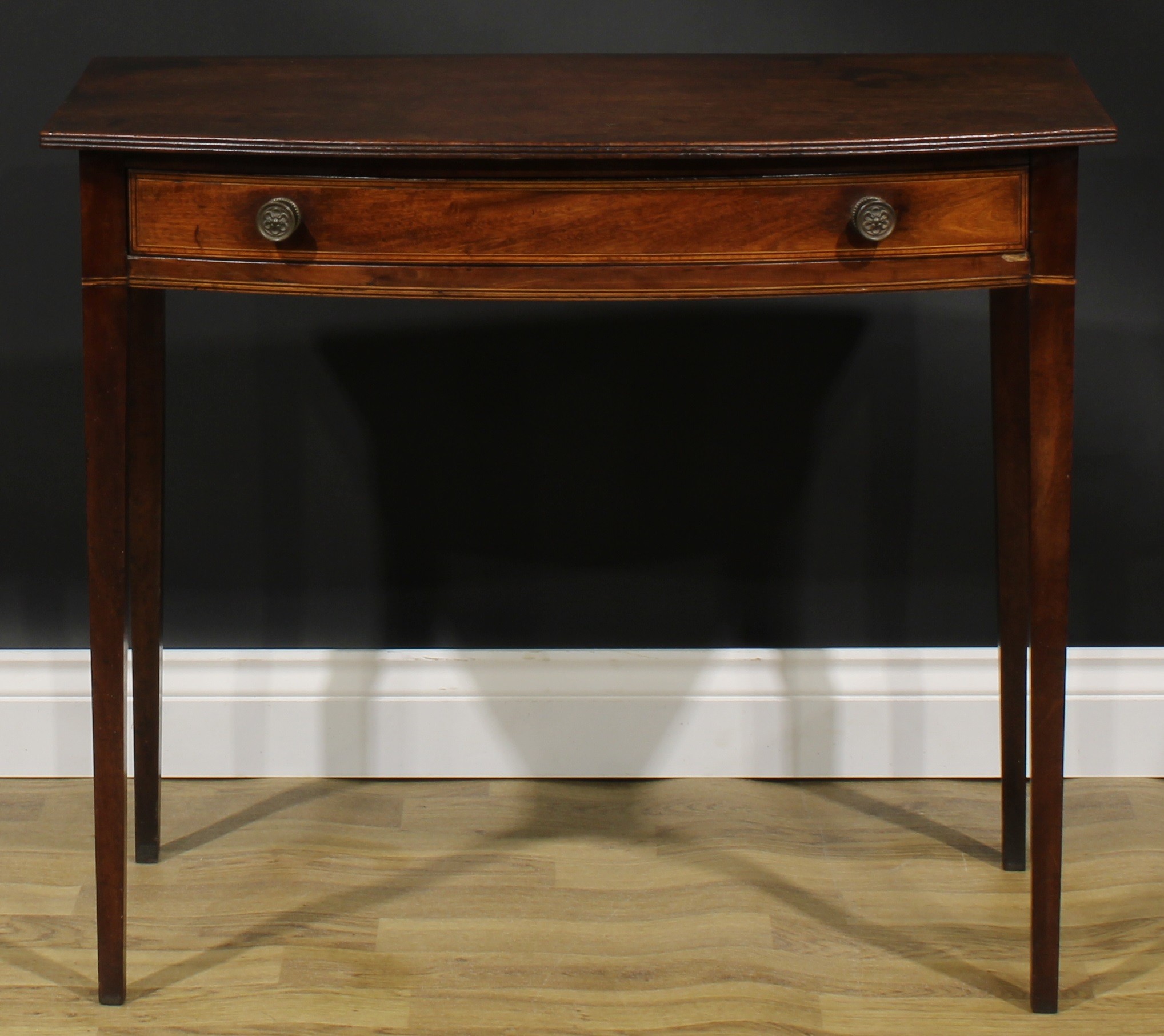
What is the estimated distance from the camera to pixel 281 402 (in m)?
2.13

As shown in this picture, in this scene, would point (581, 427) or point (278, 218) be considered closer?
point (278, 218)

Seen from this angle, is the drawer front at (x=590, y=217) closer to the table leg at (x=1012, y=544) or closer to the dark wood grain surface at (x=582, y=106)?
the dark wood grain surface at (x=582, y=106)

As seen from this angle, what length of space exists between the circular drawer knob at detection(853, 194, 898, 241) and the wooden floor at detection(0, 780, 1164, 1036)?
881mm

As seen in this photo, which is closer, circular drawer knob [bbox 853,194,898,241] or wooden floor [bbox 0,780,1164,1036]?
circular drawer knob [bbox 853,194,898,241]

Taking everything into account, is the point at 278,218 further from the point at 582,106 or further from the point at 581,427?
the point at 581,427

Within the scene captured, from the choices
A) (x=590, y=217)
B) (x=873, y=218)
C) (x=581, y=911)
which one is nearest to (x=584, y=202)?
(x=590, y=217)

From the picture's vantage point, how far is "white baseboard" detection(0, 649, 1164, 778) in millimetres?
2197

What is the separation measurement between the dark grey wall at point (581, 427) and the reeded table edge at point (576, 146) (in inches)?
26.4

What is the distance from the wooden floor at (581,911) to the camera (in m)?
1.67

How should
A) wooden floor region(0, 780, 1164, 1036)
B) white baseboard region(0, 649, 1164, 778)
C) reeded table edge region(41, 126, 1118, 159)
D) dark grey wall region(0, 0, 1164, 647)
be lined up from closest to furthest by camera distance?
reeded table edge region(41, 126, 1118, 159) → wooden floor region(0, 780, 1164, 1036) → dark grey wall region(0, 0, 1164, 647) → white baseboard region(0, 649, 1164, 778)

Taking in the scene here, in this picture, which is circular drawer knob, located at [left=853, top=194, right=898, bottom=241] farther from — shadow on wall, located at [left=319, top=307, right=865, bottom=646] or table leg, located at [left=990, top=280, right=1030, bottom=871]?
shadow on wall, located at [left=319, top=307, right=865, bottom=646]

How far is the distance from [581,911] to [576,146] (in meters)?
0.99

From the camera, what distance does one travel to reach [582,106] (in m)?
1.52

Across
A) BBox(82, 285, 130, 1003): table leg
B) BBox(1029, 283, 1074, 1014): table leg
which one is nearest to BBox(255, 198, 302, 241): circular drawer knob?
BBox(82, 285, 130, 1003): table leg
